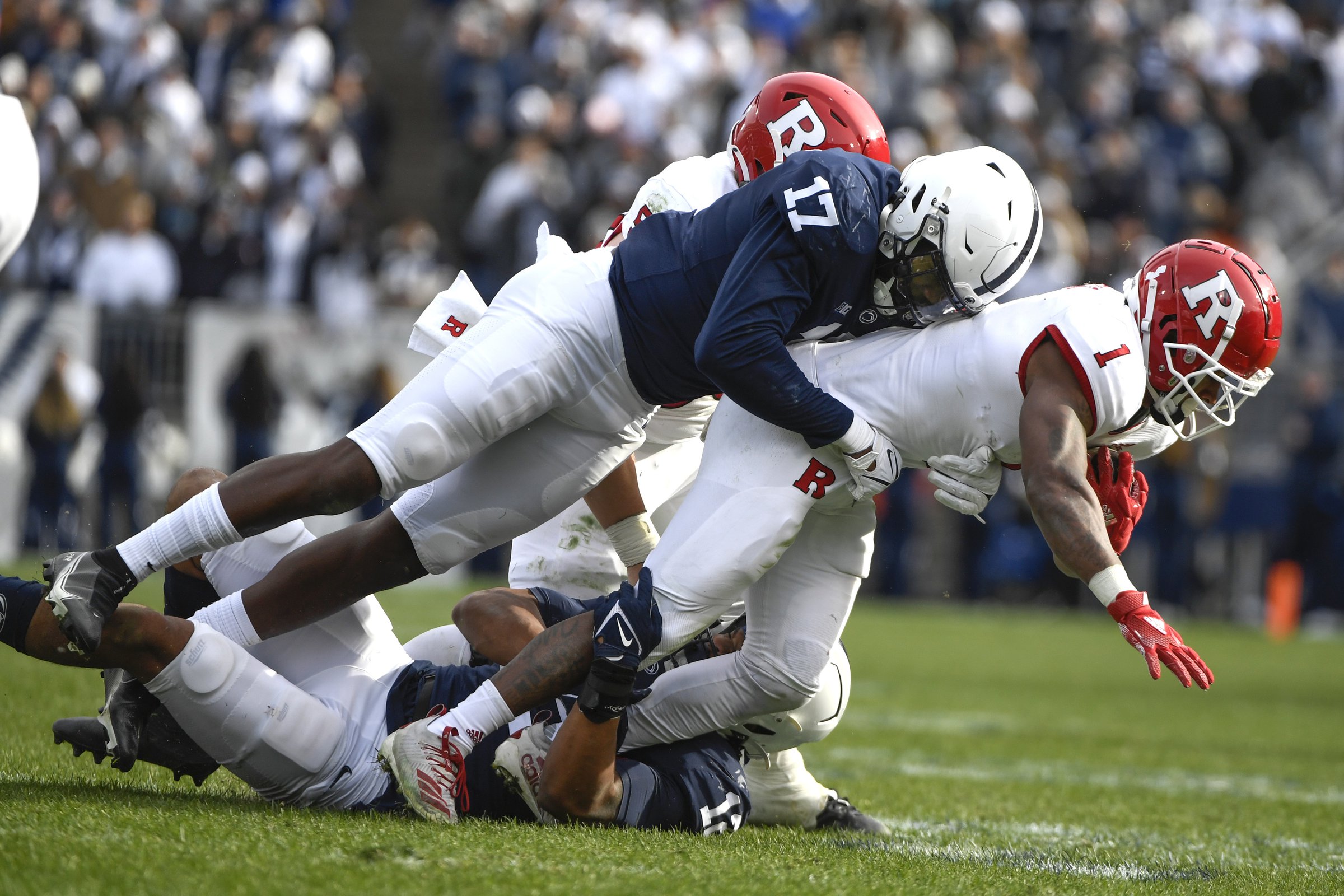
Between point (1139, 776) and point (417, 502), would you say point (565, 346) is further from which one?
point (1139, 776)

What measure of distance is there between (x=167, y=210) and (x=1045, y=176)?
648cm

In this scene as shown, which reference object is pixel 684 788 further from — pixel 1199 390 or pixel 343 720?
pixel 1199 390

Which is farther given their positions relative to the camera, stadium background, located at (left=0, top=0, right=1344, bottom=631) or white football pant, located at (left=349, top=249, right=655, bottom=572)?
stadium background, located at (left=0, top=0, right=1344, bottom=631)

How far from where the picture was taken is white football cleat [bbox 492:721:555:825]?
125 inches

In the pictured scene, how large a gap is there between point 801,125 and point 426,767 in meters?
1.92

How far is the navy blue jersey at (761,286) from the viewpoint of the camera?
3148 millimetres

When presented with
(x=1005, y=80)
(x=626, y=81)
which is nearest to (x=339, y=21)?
(x=626, y=81)

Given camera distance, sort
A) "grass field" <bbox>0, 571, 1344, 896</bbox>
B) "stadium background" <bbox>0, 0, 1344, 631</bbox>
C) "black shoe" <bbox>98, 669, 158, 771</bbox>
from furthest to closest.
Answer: "stadium background" <bbox>0, 0, 1344, 631</bbox> → "black shoe" <bbox>98, 669, 158, 771</bbox> → "grass field" <bbox>0, 571, 1344, 896</bbox>

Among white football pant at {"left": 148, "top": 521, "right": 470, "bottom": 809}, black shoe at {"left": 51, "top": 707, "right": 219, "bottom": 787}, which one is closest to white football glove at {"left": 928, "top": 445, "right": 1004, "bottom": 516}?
white football pant at {"left": 148, "top": 521, "right": 470, "bottom": 809}

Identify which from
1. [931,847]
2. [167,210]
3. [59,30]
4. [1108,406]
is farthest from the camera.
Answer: [59,30]

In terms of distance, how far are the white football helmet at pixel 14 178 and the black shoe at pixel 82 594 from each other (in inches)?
29.2

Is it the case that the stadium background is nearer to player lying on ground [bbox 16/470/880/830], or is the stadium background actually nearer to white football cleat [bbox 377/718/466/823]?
player lying on ground [bbox 16/470/880/830]

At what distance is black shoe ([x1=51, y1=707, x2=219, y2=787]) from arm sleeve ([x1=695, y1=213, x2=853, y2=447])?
1312mm

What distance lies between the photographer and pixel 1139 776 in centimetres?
514
